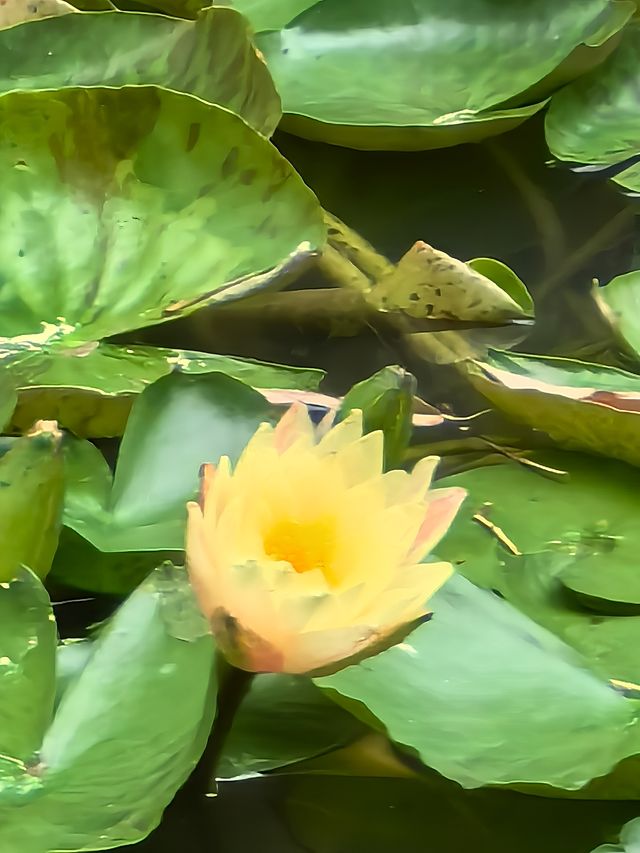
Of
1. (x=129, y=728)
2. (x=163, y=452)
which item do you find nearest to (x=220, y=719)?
(x=129, y=728)

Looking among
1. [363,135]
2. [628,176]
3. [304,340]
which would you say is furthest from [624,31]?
[304,340]

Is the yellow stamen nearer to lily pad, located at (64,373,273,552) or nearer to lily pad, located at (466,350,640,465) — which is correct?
lily pad, located at (64,373,273,552)

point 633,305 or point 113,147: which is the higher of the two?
point 113,147

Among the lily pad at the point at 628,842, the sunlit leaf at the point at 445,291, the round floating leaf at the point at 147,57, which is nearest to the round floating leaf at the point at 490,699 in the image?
the lily pad at the point at 628,842

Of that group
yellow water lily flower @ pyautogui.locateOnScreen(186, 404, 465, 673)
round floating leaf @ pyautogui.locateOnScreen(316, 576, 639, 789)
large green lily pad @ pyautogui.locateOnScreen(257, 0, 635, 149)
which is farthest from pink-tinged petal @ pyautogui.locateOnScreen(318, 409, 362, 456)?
large green lily pad @ pyautogui.locateOnScreen(257, 0, 635, 149)

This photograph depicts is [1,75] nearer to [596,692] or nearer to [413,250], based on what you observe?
[413,250]

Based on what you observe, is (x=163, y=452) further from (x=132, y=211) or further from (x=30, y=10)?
(x=30, y=10)
